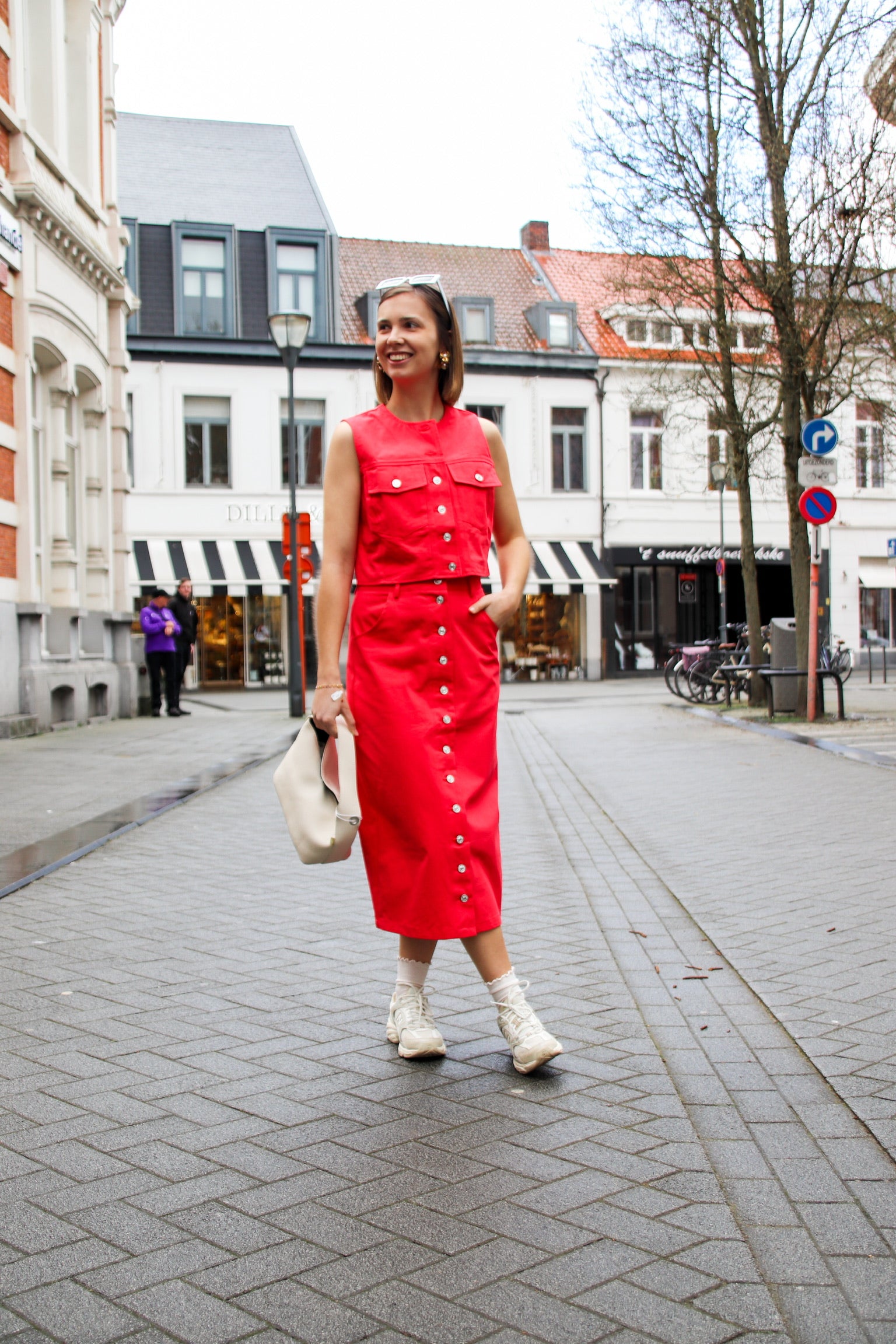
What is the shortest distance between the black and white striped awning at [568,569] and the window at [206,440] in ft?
21.8

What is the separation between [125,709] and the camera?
18375 millimetres

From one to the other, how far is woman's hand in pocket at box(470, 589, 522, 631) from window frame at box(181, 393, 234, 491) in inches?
1077

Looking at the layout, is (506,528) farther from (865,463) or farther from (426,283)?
(865,463)

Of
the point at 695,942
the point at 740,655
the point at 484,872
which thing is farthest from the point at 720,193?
the point at 484,872

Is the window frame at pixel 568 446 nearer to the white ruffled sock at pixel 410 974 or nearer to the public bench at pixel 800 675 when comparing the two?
the public bench at pixel 800 675

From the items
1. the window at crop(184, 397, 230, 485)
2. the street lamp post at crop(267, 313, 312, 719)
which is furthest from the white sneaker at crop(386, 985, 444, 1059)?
the window at crop(184, 397, 230, 485)

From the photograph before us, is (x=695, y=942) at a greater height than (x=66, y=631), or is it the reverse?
(x=66, y=631)

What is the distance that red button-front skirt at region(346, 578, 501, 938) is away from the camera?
333cm

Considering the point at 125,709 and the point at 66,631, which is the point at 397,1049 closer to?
the point at 66,631

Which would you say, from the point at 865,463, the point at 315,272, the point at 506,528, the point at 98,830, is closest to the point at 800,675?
the point at 98,830

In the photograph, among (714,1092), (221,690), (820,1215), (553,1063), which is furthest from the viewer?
(221,690)

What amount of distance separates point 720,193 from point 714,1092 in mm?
14025

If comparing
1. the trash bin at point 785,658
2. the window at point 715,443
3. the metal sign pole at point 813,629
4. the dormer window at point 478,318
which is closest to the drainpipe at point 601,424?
the window at point 715,443

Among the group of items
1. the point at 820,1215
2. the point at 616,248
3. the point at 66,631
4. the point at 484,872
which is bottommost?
the point at 820,1215
